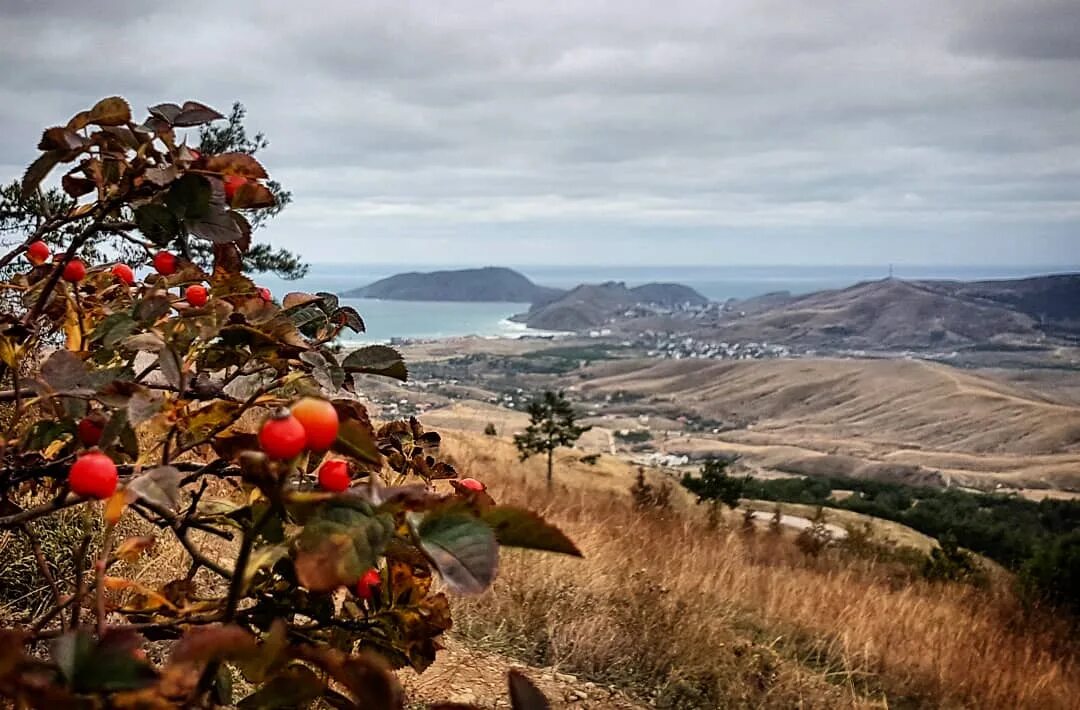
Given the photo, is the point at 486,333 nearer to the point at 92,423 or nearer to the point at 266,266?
the point at 266,266

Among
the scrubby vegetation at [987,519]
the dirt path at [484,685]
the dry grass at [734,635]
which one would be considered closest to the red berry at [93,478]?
the dirt path at [484,685]

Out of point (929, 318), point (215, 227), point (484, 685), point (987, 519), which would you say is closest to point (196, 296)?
point (215, 227)

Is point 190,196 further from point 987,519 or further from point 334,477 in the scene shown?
point 987,519

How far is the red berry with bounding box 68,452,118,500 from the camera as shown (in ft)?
1.87

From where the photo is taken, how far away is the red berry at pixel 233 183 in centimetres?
97

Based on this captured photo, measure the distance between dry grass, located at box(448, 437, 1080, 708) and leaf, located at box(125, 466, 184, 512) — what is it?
7.98 feet

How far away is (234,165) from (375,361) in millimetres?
269

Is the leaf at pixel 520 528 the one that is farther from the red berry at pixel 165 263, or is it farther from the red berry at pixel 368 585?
the red berry at pixel 165 263

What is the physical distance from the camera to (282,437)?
483 millimetres

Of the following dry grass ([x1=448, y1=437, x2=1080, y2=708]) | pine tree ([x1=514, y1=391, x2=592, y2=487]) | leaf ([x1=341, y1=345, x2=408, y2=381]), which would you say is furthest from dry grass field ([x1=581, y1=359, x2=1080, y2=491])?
leaf ([x1=341, y1=345, x2=408, y2=381])

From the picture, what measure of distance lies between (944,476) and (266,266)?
66126mm

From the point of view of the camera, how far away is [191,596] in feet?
3.28

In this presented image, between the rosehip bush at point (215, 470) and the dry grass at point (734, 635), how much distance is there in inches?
82.3

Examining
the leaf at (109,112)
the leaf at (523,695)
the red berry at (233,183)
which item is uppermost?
the leaf at (109,112)
